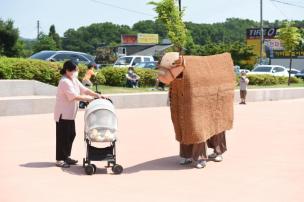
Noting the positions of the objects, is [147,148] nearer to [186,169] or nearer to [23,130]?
[186,169]

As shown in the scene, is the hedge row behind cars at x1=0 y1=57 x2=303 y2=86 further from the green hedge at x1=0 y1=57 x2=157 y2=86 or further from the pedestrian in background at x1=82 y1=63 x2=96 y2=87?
the pedestrian in background at x1=82 y1=63 x2=96 y2=87

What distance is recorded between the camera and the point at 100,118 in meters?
7.69

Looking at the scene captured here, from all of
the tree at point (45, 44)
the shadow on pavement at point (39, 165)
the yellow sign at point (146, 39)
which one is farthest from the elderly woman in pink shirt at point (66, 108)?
the yellow sign at point (146, 39)

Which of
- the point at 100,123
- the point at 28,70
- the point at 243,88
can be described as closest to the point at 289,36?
the point at 243,88

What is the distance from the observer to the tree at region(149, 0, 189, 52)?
3045cm

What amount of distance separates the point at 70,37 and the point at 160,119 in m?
100

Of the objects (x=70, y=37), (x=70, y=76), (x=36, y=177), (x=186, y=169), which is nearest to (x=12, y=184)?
(x=36, y=177)

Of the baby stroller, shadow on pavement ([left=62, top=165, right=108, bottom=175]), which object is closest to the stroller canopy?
the baby stroller

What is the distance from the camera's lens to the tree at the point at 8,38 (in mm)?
50031

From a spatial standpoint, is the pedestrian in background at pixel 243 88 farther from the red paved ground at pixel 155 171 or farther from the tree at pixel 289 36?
the tree at pixel 289 36

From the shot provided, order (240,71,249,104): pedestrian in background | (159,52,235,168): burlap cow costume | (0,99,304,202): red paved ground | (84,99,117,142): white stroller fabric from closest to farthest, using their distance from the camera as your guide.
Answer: (0,99,304,202): red paved ground, (84,99,117,142): white stroller fabric, (159,52,235,168): burlap cow costume, (240,71,249,104): pedestrian in background

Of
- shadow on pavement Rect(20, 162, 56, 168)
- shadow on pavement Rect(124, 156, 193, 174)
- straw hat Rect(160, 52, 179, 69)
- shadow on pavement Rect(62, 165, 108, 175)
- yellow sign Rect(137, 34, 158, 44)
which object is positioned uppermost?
yellow sign Rect(137, 34, 158, 44)

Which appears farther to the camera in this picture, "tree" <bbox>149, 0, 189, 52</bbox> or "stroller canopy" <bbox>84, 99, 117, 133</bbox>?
"tree" <bbox>149, 0, 189, 52</bbox>

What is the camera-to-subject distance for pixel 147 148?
33.1ft
